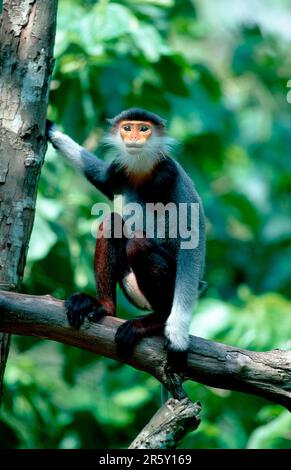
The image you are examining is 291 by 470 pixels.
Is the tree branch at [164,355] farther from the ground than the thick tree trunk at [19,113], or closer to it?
closer to it

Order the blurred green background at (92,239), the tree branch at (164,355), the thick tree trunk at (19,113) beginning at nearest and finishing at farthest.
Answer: the tree branch at (164,355) < the thick tree trunk at (19,113) < the blurred green background at (92,239)

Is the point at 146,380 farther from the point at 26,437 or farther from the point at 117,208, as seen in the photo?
the point at 117,208

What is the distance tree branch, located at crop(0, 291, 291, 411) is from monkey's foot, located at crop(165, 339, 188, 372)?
0.14 feet

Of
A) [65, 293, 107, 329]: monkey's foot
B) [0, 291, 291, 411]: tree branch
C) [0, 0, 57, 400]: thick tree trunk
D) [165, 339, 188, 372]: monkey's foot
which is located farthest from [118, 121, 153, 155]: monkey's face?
[165, 339, 188, 372]: monkey's foot

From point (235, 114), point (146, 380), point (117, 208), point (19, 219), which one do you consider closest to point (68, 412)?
point (146, 380)

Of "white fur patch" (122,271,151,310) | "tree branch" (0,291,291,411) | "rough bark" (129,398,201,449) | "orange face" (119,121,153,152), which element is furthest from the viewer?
"orange face" (119,121,153,152)

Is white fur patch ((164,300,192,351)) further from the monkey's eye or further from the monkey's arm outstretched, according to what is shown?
the monkey's eye

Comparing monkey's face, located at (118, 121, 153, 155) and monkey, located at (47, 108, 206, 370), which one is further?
monkey's face, located at (118, 121, 153, 155)

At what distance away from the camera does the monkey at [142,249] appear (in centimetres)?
521

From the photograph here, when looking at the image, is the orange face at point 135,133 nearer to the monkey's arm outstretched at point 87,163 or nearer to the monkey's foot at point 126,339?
the monkey's arm outstretched at point 87,163

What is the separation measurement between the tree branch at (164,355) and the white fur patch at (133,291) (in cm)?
68

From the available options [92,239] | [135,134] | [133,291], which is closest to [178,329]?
[133,291]

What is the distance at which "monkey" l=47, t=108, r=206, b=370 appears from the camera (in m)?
5.21

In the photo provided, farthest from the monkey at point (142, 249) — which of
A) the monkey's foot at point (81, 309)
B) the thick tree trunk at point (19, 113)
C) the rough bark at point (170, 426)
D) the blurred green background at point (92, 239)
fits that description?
the blurred green background at point (92, 239)
